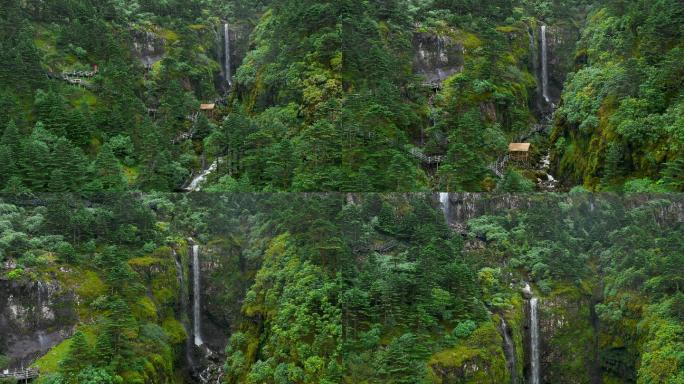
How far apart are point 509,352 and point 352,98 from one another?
23.8 m

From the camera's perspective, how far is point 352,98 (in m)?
66.6

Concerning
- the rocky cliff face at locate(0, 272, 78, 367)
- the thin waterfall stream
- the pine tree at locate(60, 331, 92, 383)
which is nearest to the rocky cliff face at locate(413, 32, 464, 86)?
the thin waterfall stream

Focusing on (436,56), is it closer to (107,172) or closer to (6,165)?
(107,172)

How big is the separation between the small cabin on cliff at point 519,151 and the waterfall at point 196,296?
26.9 m

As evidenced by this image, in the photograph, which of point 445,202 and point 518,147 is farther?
point 518,147

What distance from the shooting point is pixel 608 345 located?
2184 inches

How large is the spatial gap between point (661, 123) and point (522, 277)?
47.4ft

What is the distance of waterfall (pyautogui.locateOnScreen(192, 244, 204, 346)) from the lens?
61.4m

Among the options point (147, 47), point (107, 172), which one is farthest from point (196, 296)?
point (147, 47)

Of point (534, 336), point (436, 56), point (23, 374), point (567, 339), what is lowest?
point (567, 339)

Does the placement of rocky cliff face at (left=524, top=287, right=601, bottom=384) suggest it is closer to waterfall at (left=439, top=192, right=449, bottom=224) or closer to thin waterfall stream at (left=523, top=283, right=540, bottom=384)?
thin waterfall stream at (left=523, top=283, right=540, bottom=384)

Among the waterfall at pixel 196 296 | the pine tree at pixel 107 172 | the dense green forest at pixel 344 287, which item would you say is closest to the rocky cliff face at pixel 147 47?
the pine tree at pixel 107 172

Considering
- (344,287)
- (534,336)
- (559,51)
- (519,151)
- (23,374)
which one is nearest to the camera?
(23,374)

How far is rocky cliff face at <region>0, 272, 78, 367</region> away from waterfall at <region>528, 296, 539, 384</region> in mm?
29416
